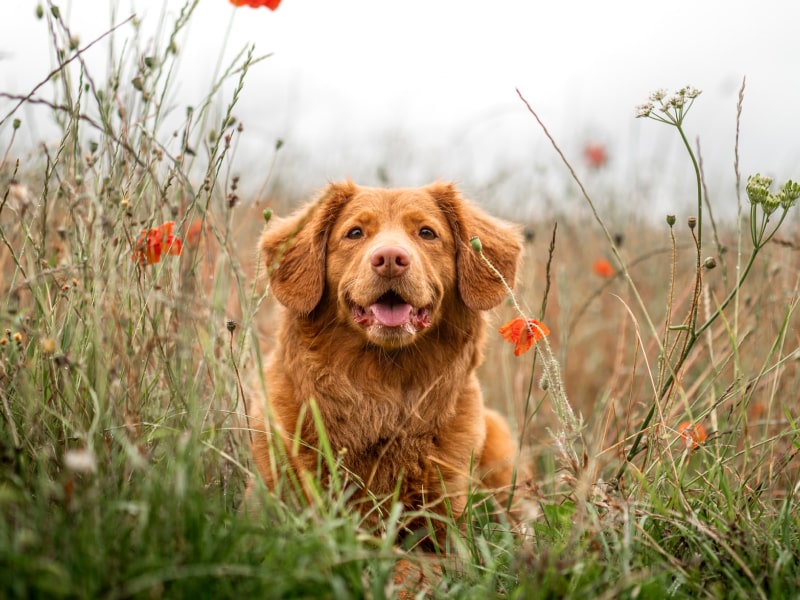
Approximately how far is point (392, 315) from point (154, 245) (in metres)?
0.91

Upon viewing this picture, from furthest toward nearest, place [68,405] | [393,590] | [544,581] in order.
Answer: [68,405], [393,590], [544,581]

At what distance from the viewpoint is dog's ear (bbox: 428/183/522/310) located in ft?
9.98

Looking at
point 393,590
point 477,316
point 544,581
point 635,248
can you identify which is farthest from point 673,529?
point 635,248

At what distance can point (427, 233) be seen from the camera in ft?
10.2

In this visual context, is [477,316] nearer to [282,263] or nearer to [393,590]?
[282,263]

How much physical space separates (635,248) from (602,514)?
4357 mm

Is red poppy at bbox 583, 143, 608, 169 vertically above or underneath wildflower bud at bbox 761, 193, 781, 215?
above

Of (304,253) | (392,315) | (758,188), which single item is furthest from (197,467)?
(758,188)

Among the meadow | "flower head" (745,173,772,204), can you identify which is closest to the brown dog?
the meadow

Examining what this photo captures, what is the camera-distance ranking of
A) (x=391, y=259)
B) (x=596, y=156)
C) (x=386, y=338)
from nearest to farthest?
(x=391, y=259)
(x=386, y=338)
(x=596, y=156)

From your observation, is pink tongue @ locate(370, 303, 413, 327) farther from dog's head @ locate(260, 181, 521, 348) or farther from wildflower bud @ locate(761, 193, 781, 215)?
wildflower bud @ locate(761, 193, 781, 215)

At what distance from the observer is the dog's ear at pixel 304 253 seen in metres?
2.99

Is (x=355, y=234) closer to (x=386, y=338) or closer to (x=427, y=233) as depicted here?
(x=427, y=233)

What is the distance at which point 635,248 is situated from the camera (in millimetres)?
6180
